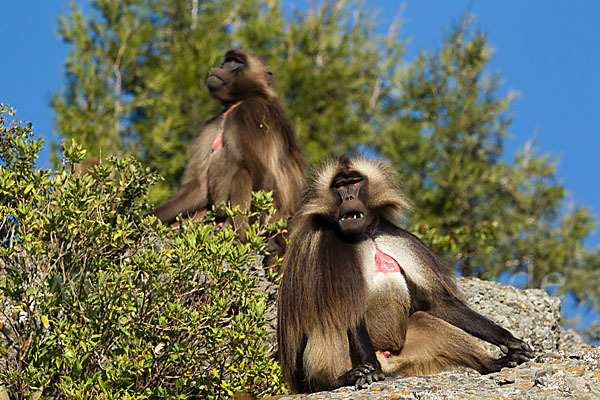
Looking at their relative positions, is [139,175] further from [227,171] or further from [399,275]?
[227,171]

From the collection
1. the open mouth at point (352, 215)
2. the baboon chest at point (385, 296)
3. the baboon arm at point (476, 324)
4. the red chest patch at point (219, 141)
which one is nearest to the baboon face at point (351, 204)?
the open mouth at point (352, 215)

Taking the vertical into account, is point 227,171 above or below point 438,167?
below

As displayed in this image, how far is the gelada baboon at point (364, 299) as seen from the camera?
5.57 m

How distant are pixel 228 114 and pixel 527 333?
4053 millimetres

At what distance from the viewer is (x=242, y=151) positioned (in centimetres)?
919

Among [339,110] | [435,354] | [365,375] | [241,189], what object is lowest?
[365,375]

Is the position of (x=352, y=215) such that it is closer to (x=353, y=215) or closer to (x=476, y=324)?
(x=353, y=215)

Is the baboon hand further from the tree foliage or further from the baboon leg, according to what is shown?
the tree foliage

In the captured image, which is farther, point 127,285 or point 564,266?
point 564,266

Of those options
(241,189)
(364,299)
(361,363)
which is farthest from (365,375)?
(241,189)

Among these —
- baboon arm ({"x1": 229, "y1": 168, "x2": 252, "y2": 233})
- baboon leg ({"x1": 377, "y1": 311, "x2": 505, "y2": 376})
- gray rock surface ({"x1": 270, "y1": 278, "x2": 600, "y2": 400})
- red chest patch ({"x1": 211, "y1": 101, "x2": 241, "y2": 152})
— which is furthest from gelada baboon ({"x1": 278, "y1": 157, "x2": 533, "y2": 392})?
red chest patch ({"x1": 211, "y1": 101, "x2": 241, "y2": 152})

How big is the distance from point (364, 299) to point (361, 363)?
44 centimetres

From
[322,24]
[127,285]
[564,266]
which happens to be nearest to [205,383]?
[127,285]

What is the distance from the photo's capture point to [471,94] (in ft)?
62.8
